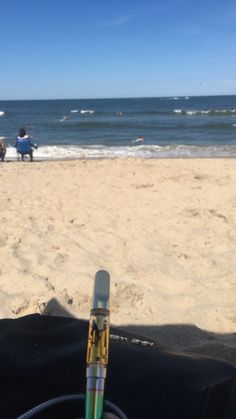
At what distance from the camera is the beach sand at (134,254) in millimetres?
3332

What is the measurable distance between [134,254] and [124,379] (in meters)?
3.08

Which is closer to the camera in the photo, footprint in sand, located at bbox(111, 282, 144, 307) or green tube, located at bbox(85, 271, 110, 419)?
green tube, located at bbox(85, 271, 110, 419)

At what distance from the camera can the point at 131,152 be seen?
55.4 feet

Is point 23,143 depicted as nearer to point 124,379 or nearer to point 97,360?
point 124,379

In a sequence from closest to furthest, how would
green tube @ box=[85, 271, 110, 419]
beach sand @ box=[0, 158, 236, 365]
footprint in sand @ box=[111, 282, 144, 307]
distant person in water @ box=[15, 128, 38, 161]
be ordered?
green tube @ box=[85, 271, 110, 419] < beach sand @ box=[0, 158, 236, 365] < footprint in sand @ box=[111, 282, 144, 307] < distant person in water @ box=[15, 128, 38, 161]

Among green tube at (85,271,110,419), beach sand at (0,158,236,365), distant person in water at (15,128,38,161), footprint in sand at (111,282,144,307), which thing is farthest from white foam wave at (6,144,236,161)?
green tube at (85,271,110,419)

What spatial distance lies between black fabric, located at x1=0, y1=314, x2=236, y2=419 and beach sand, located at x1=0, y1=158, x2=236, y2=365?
1.29m

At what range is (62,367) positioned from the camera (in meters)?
1.43

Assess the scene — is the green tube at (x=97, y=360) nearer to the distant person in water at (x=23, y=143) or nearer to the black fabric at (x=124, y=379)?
the black fabric at (x=124, y=379)

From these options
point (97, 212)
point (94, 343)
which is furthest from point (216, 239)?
point (94, 343)

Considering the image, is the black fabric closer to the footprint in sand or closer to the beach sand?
the beach sand

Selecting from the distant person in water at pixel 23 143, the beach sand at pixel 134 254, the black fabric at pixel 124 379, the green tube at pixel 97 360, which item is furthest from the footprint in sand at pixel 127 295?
the distant person in water at pixel 23 143

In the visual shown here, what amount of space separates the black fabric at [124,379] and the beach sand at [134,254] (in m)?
1.29

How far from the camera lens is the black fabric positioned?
1310mm
